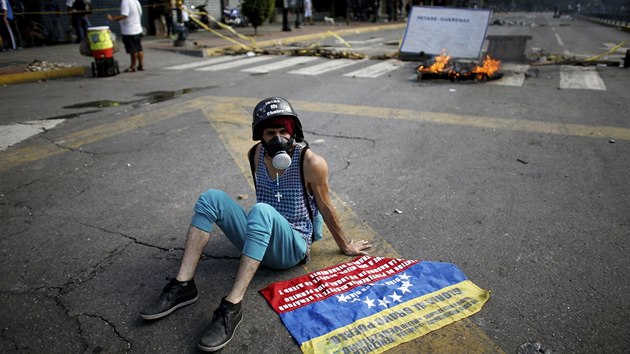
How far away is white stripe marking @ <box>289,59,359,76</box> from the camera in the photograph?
34.4 ft

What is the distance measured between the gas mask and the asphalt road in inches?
30.9

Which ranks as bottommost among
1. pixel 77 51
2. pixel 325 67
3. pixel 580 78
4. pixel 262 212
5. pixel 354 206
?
pixel 354 206

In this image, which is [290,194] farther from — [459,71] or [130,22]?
[130,22]

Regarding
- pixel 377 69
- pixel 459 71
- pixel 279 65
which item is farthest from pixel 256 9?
pixel 459 71

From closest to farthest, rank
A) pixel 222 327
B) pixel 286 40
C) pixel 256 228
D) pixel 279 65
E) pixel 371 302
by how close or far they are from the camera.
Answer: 1. pixel 222 327
2. pixel 256 228
3. pixel 371 302
4. pixel 279 65
5. pixel 286 40

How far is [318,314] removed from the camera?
7.79 ft

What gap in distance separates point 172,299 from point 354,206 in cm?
186

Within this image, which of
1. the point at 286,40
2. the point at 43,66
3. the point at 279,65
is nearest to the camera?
the point at 43,66

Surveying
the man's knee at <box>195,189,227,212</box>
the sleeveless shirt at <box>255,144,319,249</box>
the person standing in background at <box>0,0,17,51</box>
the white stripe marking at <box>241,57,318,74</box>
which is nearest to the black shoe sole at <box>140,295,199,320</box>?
the man's knee at <box>195,189,227,212</box>

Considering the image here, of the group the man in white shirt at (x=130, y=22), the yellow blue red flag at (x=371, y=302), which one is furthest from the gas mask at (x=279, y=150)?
the man in white shirt at (x=130, y=22)

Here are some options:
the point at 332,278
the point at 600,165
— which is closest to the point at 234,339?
the point at 332,278

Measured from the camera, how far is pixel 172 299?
2.41 meters

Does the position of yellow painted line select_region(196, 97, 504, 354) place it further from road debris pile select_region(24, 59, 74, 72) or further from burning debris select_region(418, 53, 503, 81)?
road debris pile select_region(24, 59, 74, 72)

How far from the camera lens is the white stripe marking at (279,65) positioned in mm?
10812
